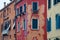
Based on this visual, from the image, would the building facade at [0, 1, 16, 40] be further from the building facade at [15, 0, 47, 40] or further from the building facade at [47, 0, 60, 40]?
the building facade at [47, 0, 60, 40]

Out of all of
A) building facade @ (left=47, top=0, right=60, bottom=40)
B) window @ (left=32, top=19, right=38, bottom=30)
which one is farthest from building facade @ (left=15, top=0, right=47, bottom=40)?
building facade @ (left=47, top=0, right=60, bottom=40)

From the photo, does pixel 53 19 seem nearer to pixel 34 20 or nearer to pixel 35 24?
pixel 35 24

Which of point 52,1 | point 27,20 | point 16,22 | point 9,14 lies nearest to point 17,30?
point 16,22

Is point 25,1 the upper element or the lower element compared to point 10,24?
upper

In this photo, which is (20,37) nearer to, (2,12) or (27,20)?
(27,20)

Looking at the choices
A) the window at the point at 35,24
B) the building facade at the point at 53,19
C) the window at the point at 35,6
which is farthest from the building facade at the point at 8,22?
the building facade at the point at 53,19

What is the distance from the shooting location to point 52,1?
1523 inches

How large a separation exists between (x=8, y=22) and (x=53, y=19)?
26299 millimetres

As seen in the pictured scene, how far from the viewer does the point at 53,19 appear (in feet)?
123

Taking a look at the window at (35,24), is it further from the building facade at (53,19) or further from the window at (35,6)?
the building facade at (53,19)

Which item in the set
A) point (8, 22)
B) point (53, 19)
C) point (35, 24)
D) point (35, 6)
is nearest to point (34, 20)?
point (35, 24)

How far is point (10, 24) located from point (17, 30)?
Result: 779 centimetres

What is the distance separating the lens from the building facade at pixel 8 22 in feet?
194

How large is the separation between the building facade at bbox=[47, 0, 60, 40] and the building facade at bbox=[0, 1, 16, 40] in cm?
1858
